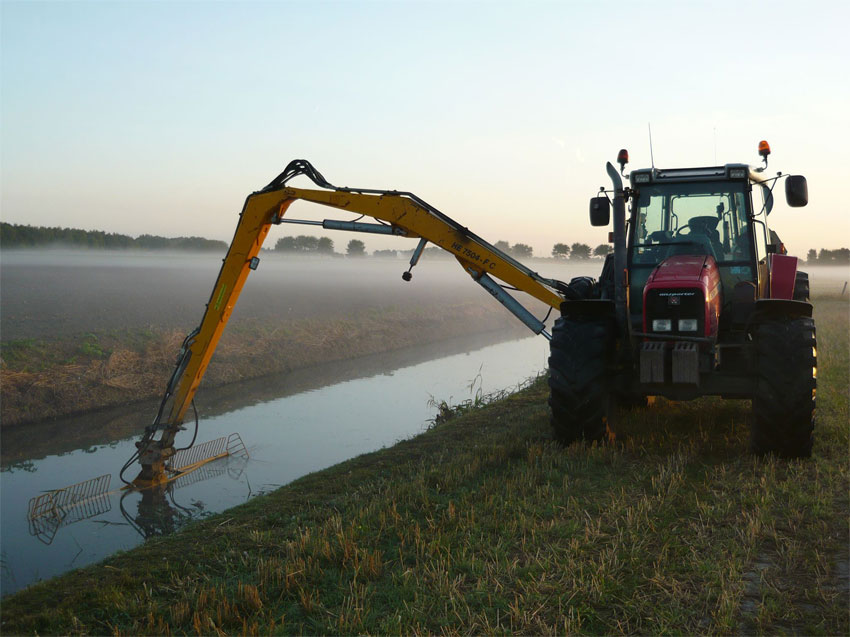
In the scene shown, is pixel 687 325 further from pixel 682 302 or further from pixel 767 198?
pixel 767 198

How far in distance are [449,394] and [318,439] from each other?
4904 mm

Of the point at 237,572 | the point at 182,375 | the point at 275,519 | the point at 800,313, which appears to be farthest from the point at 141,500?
the point at 800,313

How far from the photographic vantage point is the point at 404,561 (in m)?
5.14

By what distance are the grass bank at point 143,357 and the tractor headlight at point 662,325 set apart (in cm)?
1193

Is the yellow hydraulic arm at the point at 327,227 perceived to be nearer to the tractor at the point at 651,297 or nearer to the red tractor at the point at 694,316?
the tractor at the point at 651,297

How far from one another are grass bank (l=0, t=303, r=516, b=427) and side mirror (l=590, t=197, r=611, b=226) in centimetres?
1145

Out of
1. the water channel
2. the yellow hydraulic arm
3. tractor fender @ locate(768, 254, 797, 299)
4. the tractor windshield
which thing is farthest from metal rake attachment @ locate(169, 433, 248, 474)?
tractor fender @ locate(768, 254, 797, 299)

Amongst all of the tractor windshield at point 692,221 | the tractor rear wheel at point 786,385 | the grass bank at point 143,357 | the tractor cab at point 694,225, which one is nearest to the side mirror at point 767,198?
the tractor cab at point 694,225

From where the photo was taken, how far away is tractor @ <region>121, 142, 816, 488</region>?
6.90m

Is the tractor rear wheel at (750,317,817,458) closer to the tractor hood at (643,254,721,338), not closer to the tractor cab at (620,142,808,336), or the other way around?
the tractor hood at (643,254,721,338)

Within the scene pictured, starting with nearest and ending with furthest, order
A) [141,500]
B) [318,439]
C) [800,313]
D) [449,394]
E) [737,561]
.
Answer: [737,561], [800,313], [141,500], [318,439], [449,394]

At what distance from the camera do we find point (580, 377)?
284 inches

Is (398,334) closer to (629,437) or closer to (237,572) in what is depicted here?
(629,437)

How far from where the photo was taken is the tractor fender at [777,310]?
7.01 metres
